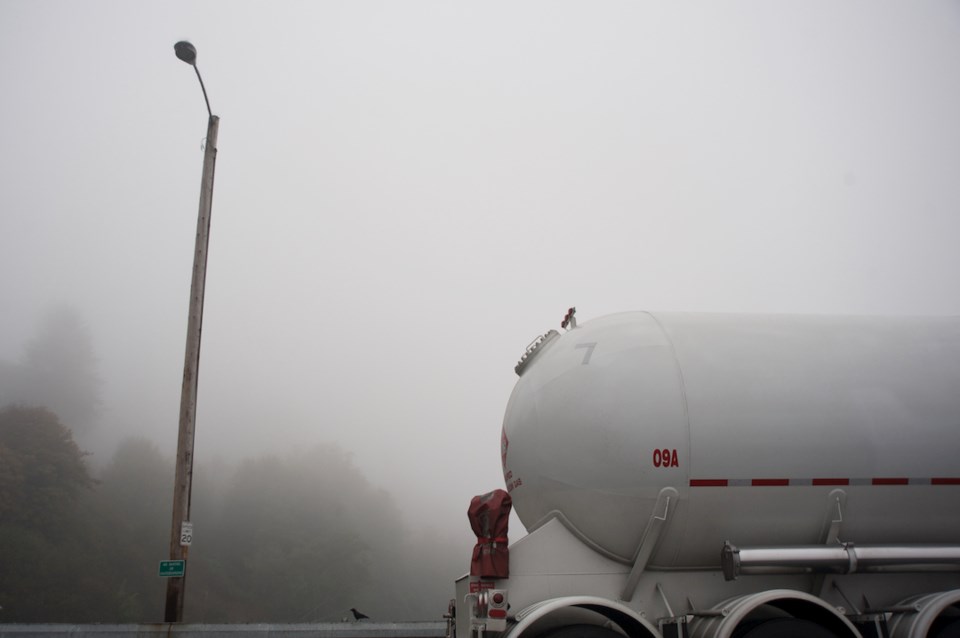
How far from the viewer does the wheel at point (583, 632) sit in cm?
488

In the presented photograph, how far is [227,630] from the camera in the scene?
7828 millimetres

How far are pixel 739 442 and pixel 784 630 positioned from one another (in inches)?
55.8

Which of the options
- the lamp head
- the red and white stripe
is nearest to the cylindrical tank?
the red and white stripe

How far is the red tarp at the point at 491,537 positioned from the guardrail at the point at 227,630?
259 cm

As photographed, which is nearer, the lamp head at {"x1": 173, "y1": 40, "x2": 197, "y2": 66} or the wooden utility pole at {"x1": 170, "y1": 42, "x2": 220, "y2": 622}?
the wooden utility pole at {"x1": 170, "y1": 42, "x2": 220, "y2": 622}

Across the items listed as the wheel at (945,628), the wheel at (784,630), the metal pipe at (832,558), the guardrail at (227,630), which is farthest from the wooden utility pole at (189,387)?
the wheel at (945,628)

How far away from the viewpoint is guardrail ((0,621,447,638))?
730 cm

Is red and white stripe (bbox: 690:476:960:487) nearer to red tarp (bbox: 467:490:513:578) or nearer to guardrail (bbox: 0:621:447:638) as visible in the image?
red tarp (bbox: 467:490:513:578)

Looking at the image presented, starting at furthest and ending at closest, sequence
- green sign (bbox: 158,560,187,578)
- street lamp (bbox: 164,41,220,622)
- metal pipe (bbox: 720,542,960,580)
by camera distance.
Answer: street lamp (bbox: 164,41,220,622)
green sign (bbox: 158,560,187,578)
metal pipe (bbox: 720,542,960,580)

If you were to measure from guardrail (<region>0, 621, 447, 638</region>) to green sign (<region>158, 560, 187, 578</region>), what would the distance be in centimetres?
64

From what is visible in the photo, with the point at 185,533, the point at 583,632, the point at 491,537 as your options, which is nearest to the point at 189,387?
the point at 185,533

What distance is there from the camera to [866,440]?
5.51m

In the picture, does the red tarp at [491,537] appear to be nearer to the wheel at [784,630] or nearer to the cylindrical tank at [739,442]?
the cylindrical tank at [739,442]

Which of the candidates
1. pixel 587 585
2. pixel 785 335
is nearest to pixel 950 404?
pixel 785 335
